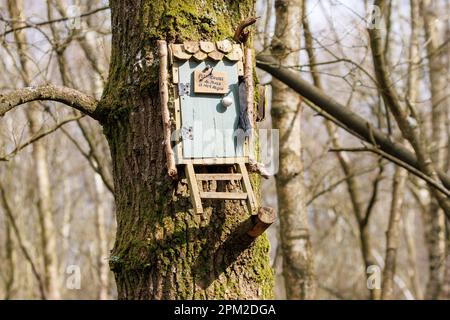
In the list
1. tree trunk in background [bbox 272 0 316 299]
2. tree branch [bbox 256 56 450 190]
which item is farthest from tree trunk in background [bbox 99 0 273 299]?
tree trunk in background [bbox 272 0 316 299]

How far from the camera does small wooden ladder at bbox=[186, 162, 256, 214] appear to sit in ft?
10.3

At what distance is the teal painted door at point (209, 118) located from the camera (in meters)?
3.36

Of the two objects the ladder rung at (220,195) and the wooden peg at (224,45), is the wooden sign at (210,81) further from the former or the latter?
the ladder rung at (220,195)

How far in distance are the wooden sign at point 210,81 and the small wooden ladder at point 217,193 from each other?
412 millimetres

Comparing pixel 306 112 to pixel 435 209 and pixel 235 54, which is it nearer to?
pixel 435 209

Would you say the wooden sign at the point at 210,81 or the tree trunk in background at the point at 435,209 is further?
the tree trunk in background at the point at 435,209

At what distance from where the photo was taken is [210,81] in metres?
3.46

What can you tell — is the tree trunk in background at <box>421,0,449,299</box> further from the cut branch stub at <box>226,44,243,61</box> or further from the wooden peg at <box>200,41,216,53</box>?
the wooden peg at <box>200,41,216,53</box>

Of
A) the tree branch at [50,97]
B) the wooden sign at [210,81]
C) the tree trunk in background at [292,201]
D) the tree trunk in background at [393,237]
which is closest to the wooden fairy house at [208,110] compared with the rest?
the wooden sign at [210,81]

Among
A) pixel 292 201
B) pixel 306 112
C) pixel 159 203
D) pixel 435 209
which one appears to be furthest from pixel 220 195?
pixel 306 112

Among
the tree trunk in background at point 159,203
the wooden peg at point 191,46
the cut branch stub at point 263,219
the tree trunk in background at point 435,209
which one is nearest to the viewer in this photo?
the cut branch stub at point 263,219

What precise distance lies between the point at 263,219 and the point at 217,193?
26cm

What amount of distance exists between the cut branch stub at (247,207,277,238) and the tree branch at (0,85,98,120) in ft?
3.48
